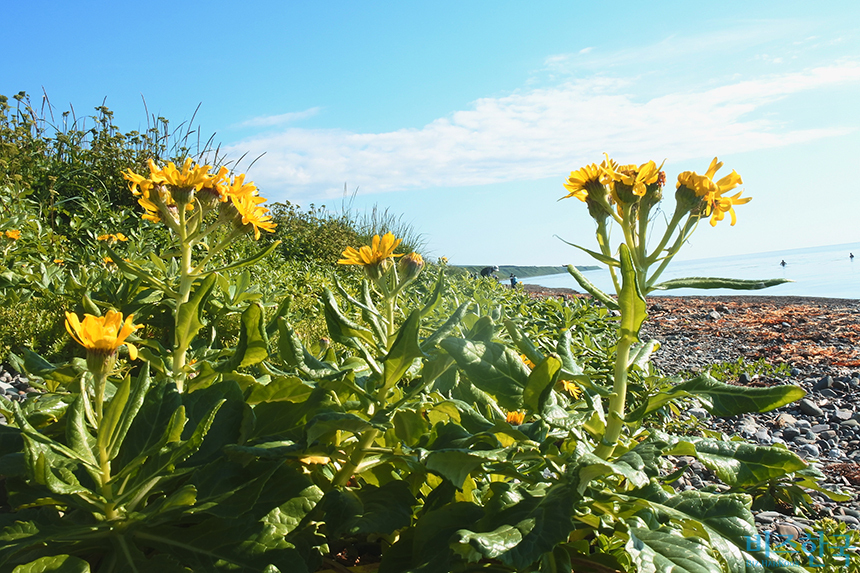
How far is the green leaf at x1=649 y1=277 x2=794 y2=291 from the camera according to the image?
4.03ft

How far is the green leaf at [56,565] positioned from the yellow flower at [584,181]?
1312mm

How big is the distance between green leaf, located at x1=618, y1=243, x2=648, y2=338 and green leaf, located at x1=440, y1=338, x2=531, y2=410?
9.8 inches

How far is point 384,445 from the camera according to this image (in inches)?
53.5

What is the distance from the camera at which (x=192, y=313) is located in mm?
1396

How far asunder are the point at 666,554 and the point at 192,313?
1.13m

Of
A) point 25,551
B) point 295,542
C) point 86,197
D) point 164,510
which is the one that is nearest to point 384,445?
point 295,542

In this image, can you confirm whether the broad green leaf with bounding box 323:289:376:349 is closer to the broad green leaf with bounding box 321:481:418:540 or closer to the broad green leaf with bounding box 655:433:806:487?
the broad green leaf with bounding box 321:481:418:540

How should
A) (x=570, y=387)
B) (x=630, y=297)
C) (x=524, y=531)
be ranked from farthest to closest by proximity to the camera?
1. (x=570, y=387)
2. (x=630, y=297)
3. (x=524, y=531)

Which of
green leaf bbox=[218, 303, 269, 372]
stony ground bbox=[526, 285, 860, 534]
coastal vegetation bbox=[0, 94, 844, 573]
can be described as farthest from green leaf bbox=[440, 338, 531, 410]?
stony ground bbox=[526, 285, 860, 534]

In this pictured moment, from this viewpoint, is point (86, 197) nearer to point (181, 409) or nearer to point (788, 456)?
point (181, 409)

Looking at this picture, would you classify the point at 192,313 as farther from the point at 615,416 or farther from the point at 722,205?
the point at 722,205

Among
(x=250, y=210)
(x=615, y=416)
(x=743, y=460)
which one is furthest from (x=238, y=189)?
(x=743, y=460)

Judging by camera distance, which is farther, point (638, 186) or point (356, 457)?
point (638, 186)

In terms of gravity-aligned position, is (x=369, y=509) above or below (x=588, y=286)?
below
